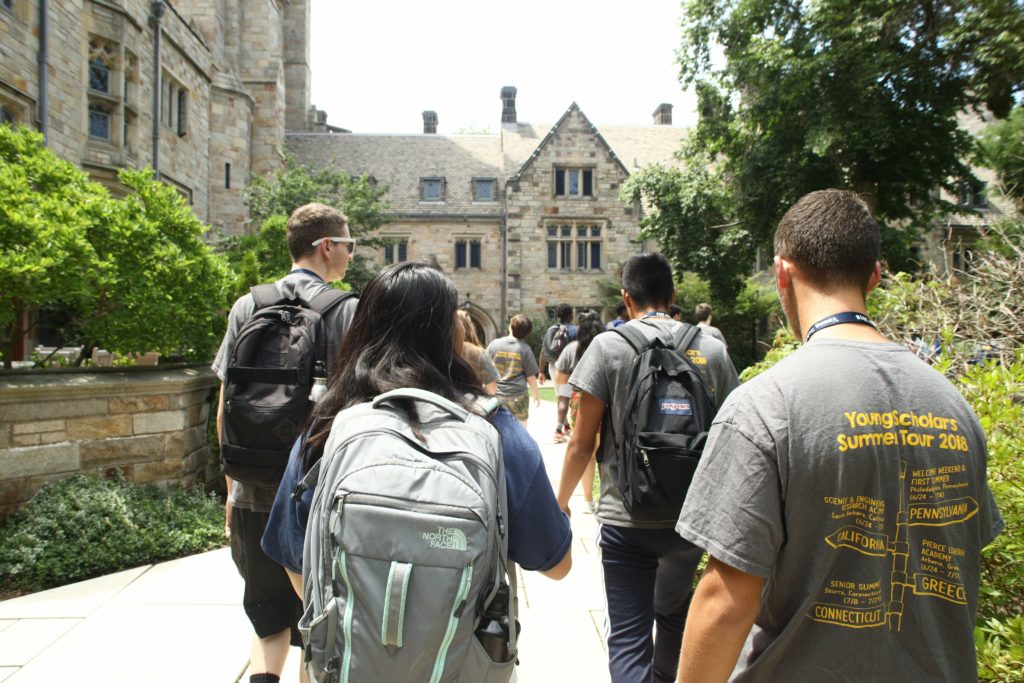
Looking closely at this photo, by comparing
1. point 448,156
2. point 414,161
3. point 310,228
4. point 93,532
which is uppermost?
point 448,156

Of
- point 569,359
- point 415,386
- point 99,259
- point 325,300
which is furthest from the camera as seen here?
point 569,359

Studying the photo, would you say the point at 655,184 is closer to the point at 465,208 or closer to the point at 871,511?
the point at 465,208

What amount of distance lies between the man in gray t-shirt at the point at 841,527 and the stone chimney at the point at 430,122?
38.7 m

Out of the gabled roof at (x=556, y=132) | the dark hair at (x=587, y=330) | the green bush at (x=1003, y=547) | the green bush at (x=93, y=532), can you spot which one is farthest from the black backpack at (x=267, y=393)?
the gabled roof at (x=556, y=132)

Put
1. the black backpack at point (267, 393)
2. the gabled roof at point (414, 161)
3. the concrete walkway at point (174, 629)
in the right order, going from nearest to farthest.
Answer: the black backpack at point (267, 393), the concrete walkway at point (174, 629), the gabled roof at point (414, 161)

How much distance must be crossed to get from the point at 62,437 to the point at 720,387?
481 cm

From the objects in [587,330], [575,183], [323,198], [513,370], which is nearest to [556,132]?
[575,183]

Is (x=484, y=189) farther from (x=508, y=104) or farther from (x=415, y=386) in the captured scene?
(x=415, y=386)

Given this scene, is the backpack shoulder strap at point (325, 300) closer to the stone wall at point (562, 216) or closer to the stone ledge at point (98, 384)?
the stone ledge at point (98, 384)

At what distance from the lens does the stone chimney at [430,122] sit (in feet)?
126

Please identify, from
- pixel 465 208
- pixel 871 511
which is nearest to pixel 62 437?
pixel 871 511

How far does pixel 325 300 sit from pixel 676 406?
1.46 m

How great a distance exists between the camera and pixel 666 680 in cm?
285

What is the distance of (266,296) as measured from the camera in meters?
2.89
